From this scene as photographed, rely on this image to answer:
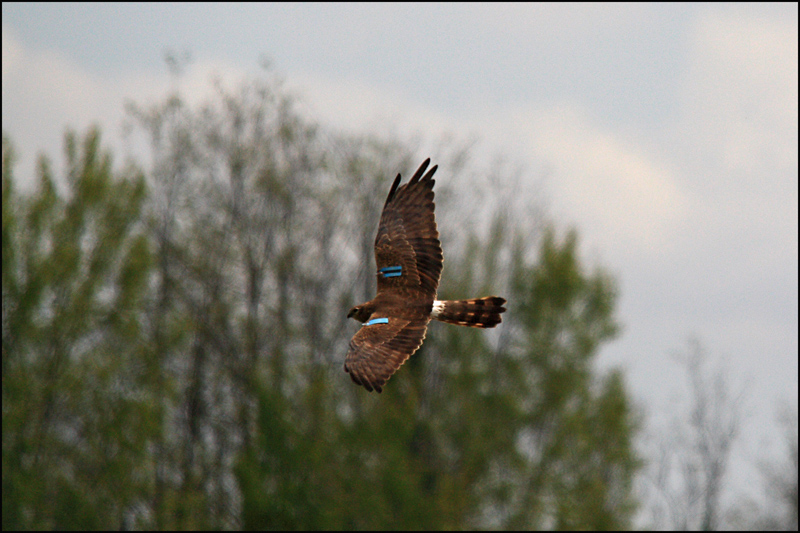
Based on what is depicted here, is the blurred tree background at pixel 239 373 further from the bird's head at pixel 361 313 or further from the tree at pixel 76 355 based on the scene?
the bird's head at pixel 361 313

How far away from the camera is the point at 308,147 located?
28562mm

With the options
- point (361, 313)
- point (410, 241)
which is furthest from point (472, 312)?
point (410, 241)

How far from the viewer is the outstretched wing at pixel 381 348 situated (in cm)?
671

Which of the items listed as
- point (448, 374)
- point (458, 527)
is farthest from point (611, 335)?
point (458, 527)

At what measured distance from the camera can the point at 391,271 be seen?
851cm

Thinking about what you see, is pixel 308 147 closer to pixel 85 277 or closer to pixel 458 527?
pixel 85 277

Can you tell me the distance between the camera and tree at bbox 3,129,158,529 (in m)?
27.4

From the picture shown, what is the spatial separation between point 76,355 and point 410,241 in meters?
21.8

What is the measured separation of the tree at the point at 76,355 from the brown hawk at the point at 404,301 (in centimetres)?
1980

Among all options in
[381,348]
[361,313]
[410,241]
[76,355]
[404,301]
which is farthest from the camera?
[76,355]

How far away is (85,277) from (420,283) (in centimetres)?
2245

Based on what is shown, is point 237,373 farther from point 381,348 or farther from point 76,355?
point 381,348

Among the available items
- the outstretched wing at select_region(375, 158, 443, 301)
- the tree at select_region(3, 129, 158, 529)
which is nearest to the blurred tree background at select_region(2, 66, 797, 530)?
the tree at select_region(3, 129, 158, 529)

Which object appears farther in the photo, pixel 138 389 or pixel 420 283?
pixel 138 389
